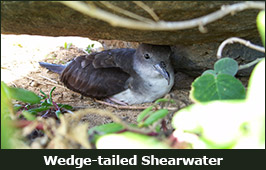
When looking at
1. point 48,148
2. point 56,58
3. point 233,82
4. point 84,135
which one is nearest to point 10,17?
point 48,148

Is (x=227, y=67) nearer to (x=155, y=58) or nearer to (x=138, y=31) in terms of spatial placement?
(x=138, y=31)

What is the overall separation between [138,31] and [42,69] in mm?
2230

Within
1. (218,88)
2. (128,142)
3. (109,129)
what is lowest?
(128,142)

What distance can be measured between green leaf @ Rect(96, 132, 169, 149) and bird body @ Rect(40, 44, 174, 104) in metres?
2.05

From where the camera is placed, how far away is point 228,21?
2170mm

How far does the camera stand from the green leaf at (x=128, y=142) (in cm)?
131

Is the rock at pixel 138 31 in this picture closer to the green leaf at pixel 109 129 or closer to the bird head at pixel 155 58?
the bird head at pixel 155 58

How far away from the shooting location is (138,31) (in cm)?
243

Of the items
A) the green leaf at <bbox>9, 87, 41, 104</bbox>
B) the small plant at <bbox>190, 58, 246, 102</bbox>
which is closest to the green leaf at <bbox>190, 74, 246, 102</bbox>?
the small plant at <bbox>190, 58, 246, 102</bbox>

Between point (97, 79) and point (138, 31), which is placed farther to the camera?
point (97, 79)

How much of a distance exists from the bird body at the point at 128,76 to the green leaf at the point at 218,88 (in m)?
1.72

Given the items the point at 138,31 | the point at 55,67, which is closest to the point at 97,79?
the point at 55,67

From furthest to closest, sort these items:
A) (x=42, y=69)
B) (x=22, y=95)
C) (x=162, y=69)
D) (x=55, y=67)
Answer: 1. (x=42, y=69)
2. (x=55, y=67)
3. (x=162, y=69)
4. (x=22, y=95)

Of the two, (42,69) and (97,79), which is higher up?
(42,69)
